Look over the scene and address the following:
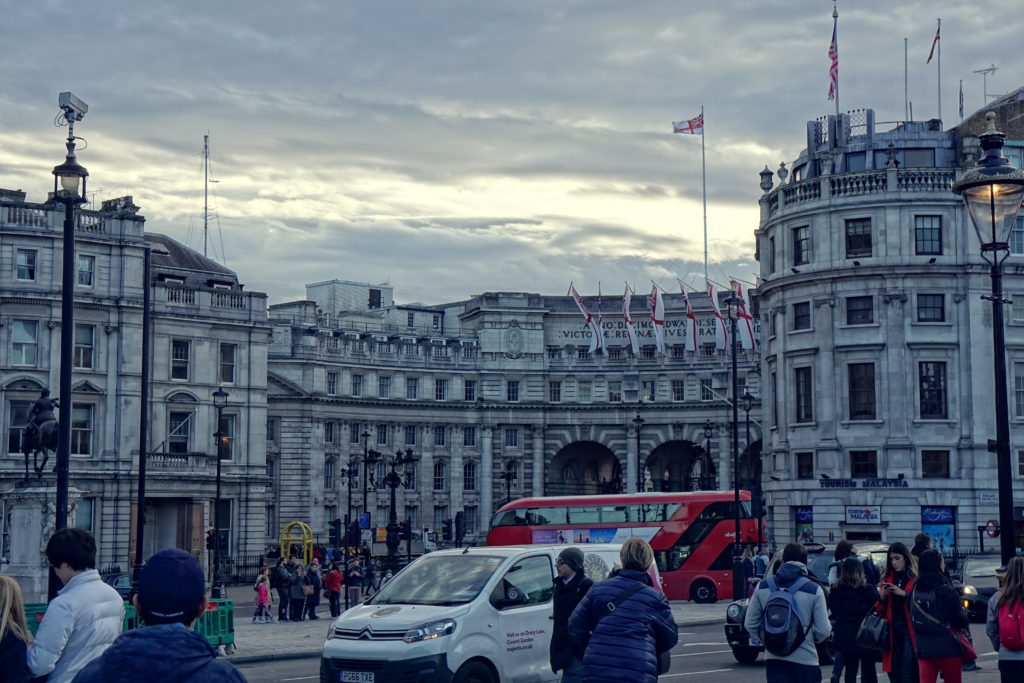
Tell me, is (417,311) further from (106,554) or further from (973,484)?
(973,484)

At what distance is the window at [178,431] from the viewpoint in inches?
2466

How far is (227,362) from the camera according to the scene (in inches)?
2586

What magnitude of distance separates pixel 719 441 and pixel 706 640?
6681cm

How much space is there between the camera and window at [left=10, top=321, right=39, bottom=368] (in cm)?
5750

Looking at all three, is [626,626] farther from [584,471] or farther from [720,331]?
[584,471]

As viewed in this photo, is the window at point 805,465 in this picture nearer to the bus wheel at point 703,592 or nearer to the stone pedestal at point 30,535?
the bus wheel at point 703,592

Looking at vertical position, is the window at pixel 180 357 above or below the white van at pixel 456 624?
above

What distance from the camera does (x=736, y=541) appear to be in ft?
149

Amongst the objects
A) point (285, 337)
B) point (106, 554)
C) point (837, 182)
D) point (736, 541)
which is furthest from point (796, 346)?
point (285, 337)

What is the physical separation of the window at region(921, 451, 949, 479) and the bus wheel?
42.3 feet

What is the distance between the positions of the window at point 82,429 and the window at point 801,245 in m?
31.7

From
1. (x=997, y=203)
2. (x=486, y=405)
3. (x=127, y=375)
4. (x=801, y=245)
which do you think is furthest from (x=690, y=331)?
(x=997, y=203)

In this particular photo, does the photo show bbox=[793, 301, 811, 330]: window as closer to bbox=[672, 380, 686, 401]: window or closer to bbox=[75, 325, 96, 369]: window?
bbox=[75, 325, 96, 369]: window

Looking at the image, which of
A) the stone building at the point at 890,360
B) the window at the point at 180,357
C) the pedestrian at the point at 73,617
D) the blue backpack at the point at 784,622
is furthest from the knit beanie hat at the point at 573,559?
the window at the point at 180,357
